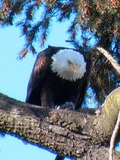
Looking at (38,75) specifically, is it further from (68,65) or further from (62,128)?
(62,128)

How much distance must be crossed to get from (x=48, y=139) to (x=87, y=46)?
5.41 feet

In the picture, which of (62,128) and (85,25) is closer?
(62,128)

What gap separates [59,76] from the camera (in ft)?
12.7

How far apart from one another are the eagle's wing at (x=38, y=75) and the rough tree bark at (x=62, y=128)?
4.37ft

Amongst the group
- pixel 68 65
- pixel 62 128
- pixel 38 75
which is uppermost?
pixel 68 65

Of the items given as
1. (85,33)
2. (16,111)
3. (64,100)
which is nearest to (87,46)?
(85,33)

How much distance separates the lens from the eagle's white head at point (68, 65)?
3793 mm

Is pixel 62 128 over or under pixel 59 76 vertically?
under

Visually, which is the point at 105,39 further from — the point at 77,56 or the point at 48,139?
the point at 48,139

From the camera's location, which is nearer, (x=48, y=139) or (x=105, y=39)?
(x=48, y=139)

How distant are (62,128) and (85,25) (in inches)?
50.9

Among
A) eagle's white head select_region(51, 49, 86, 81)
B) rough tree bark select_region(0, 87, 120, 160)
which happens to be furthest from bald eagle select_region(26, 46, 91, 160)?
rough tree bark select_region(0, 87, 120, 160)

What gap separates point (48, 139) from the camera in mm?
2377

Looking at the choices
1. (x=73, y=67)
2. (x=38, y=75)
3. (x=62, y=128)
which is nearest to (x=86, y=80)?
(x=73, y=67)
